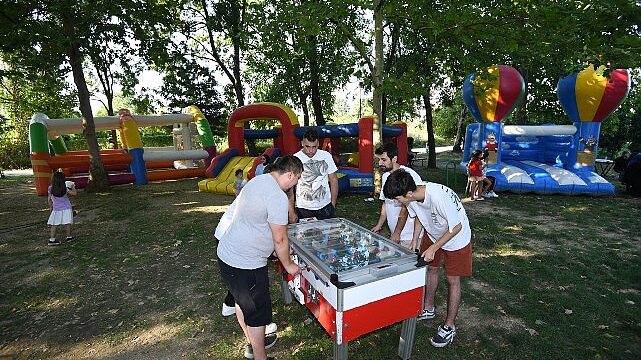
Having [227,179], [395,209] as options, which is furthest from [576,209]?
[227,179]

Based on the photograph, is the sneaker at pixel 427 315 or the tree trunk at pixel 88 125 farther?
the tree trunk at pixel 88 125

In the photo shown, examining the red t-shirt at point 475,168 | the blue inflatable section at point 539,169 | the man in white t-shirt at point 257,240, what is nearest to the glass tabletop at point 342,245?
the man in white t-shirt at point 257,240

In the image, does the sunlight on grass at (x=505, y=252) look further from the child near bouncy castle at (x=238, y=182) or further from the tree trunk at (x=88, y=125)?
the tree trunk at (x=88, y=125)

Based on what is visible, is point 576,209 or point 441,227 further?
point 576,209

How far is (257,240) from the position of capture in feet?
8.63

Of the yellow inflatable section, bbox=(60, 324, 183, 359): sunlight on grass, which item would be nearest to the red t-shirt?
the yellow inflatable section

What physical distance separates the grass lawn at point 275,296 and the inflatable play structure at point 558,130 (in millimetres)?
2087

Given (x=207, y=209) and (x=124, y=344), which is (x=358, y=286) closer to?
(x=124, y=344)

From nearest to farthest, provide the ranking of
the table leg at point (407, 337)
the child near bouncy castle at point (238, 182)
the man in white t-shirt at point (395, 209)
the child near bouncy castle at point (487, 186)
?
the table leg at point (407, 337) → the man in white t-shirt at point (395, 209) → the child near bouncy castle at point (238, 182) → the child near bouncy castle at point (487, 186)

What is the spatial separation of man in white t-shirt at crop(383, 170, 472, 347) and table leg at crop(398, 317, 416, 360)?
1.40 ft

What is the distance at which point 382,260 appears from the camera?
2771 mm

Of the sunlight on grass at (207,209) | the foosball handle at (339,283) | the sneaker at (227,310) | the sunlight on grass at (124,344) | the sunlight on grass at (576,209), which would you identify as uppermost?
the foosball handle at (339,283)

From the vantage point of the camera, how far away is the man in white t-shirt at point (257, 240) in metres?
2.55

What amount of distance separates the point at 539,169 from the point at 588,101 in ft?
8.27
